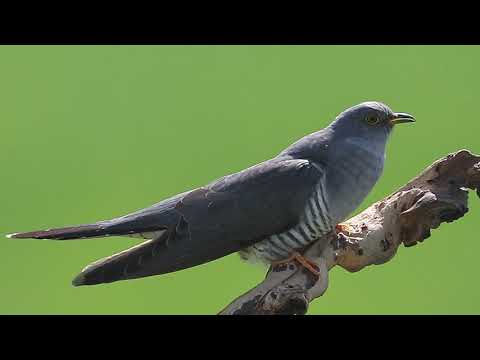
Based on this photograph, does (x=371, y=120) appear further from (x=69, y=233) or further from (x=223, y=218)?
(x=69, y=233)

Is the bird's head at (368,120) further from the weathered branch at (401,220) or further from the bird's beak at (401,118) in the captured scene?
the weathered branch at (401,220)

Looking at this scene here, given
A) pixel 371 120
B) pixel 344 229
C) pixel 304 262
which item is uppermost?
pixel 371 120

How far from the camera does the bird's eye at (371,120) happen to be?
11.6ft

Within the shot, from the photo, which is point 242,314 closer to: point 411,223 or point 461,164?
point 411,223

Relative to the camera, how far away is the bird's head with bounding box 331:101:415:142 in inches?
138

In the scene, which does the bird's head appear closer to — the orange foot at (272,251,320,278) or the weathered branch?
the weathered branch

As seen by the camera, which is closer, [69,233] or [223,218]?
[69,233]

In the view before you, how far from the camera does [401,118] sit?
3564mm

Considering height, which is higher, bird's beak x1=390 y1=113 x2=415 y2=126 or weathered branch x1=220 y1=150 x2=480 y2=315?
bird's beak x1=390 y1=113 x2=415 y2=126

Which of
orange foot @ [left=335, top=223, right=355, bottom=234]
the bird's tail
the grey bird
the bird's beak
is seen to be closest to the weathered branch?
orange foot @ [left=335, top=223, right=355, bottom=234]

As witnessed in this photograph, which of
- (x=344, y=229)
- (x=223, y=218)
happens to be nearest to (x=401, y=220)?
(x=344, y=229)

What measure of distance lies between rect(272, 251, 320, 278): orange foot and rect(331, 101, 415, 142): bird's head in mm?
560

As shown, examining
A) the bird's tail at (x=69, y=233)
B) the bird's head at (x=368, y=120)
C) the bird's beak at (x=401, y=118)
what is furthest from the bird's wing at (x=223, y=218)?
the bird's beak at (x=401, y=118)

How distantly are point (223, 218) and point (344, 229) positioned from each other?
1.87ft
